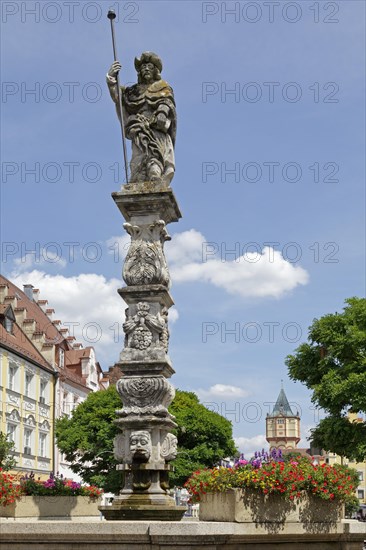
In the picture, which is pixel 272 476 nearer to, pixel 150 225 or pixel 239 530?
pixel 239 530

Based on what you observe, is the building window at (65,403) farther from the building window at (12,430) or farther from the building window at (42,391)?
the building window at (12,430)

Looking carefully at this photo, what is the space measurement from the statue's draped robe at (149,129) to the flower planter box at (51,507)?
19.6ft

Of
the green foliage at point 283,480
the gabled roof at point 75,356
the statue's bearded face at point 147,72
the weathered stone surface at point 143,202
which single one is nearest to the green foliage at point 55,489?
the weathered stone surface at point 143,202

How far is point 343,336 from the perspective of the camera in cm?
3488

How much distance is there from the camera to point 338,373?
34219 mm

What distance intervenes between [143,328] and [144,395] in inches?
42.8

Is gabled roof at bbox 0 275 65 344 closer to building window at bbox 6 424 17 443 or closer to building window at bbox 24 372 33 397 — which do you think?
building window at bbox 24 372 33 397

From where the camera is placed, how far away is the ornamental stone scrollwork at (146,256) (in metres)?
12.4

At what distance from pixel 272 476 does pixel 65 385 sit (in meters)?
50.4

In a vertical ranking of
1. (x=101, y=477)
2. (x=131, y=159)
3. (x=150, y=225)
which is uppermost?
(x=131, y=159)

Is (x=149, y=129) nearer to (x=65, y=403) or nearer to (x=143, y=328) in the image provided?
(x=143, y=328)

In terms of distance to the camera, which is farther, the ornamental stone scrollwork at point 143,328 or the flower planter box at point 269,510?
the ornamental stone scrollwork at point 143,328

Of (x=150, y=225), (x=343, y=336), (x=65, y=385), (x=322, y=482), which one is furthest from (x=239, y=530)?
(x=65, y=385)

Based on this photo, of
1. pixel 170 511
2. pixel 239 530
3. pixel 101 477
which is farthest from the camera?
pixel 101 477
